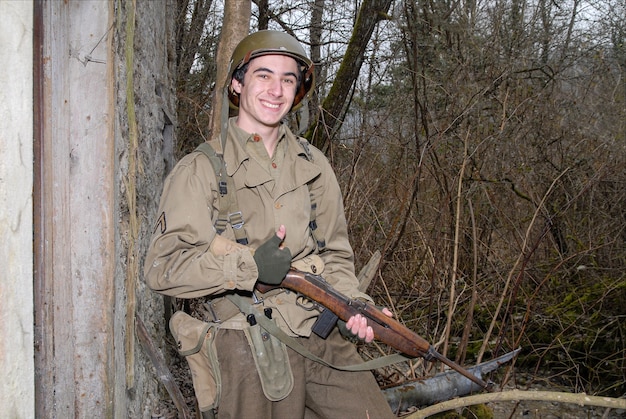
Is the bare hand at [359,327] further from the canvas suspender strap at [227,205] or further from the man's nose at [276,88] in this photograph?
the man's nose at [276,88]

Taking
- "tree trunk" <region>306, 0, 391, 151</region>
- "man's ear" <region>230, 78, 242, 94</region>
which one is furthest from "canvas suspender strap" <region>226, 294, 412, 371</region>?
"tree trunk" <region>306, 0, 391, 151</region>

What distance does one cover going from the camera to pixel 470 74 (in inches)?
270

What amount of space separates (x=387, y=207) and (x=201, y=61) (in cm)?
544

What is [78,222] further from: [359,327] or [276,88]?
[359,327]

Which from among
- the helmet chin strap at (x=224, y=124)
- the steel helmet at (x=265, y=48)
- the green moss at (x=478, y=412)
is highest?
the steel helmet at (x=265, y=48)

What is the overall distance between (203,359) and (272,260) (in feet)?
1.87

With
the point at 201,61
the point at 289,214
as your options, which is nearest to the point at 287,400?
the point at 289,214

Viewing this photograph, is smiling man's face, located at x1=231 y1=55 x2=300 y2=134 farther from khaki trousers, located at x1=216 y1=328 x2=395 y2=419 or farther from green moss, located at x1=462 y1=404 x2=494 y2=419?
green moss, located at x1=462 y1=404 x2=494 y2=419

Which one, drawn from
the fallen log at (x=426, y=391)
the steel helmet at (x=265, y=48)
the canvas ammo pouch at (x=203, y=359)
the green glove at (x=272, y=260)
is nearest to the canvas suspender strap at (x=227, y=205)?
the green glove at (x=272, y=260)

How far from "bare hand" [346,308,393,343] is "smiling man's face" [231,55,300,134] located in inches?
37.4

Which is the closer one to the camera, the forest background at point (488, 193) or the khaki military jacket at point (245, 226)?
the khaki military jacket at point (245, 226)

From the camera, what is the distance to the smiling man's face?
8.29 ft

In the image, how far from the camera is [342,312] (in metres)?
2.44

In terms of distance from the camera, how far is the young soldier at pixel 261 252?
2.19 meters
